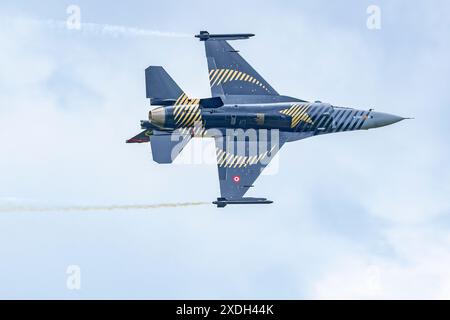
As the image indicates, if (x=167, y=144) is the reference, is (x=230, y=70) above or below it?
above

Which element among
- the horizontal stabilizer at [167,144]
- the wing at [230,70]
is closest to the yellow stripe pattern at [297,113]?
the wing at [230,70]

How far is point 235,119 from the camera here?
219 feet

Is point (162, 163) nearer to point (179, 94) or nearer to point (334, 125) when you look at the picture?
point (179, 94)

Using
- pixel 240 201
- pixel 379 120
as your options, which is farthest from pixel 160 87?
pixel 379 120

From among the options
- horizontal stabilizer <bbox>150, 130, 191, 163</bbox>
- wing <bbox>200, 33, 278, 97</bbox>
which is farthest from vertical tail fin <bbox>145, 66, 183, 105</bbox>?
wing <bbox>200, 33, 278, 97</bbox>

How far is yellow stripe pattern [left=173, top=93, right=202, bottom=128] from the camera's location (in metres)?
66.0

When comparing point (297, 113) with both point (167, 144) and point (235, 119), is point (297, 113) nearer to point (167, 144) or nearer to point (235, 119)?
point (235, 119)

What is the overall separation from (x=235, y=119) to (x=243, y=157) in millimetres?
1960

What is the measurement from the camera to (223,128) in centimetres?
6681

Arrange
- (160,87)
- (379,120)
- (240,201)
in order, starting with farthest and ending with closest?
(379,120), (160,87), (240,201)

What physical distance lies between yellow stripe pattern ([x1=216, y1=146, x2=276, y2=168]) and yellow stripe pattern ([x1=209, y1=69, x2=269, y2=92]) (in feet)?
11.7

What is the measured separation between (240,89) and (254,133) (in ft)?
7.91

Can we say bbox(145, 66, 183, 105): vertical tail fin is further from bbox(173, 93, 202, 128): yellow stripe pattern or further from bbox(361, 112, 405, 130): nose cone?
bbox(361, 112, 405, 130): nose cone

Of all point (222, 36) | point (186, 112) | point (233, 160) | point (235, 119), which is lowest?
point (233, 160)
